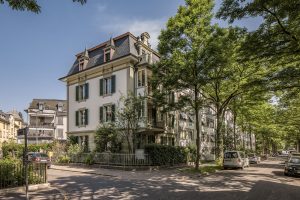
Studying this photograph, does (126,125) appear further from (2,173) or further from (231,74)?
(2,173)

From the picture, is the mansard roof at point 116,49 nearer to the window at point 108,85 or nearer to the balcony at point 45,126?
the window at point 108,85

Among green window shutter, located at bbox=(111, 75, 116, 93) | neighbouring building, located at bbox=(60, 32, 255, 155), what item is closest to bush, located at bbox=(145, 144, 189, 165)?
neighbouring building, located at bbox=(60, 32, 255, 155)

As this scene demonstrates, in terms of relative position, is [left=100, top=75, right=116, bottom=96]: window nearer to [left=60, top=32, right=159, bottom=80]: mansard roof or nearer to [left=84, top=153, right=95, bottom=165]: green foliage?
[left=60, top=32, right=159, bottom=80]: mansard roof

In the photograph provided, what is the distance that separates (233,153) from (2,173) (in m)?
22.3

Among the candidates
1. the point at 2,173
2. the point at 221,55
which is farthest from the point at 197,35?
the point at 2,173

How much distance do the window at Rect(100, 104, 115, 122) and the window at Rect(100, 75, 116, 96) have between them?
159cm

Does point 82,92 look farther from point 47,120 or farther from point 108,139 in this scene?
point 47,120

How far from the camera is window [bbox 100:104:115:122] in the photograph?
98.7ft

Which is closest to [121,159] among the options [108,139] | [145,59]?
[108,139]

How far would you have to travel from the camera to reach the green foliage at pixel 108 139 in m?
27.0

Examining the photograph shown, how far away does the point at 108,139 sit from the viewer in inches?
1067

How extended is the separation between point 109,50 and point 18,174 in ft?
68.4

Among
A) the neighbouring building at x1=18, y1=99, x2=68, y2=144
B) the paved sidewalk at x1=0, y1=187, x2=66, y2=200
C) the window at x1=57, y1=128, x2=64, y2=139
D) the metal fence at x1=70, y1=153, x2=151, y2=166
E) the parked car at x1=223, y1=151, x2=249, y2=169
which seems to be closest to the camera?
the paved sidewalk at x1=0, y1=187, x2=66, y2=200

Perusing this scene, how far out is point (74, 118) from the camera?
116ft
